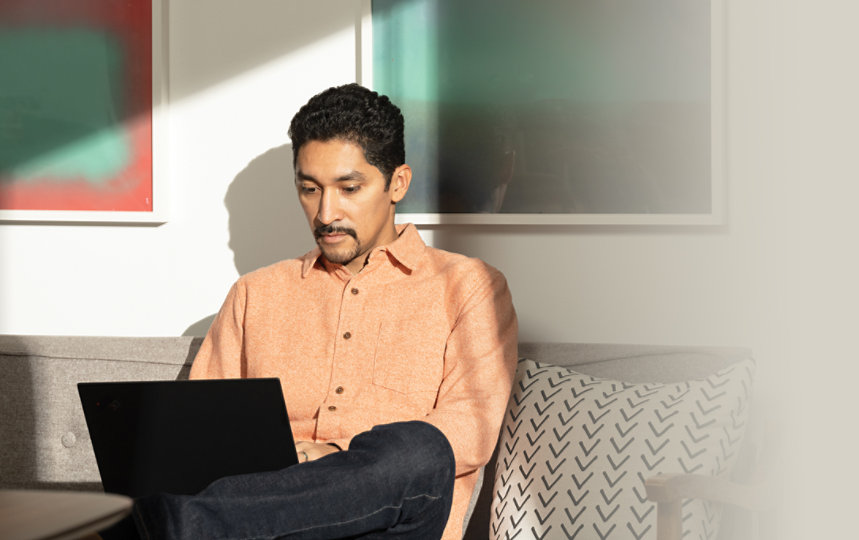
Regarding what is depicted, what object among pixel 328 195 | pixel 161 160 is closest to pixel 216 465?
pixel 328 195

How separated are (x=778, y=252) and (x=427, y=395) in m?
0.86

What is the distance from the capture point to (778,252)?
2.23 meters

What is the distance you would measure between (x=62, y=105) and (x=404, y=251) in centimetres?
107

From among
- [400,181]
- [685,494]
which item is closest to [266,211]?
[400,181]

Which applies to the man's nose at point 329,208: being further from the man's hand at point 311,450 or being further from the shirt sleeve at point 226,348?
the man's hand at point 311,450

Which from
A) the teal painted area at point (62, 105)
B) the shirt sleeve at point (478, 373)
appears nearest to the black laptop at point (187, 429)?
the shirt sleeve at point (478, 373)

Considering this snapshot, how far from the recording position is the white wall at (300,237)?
226 cm

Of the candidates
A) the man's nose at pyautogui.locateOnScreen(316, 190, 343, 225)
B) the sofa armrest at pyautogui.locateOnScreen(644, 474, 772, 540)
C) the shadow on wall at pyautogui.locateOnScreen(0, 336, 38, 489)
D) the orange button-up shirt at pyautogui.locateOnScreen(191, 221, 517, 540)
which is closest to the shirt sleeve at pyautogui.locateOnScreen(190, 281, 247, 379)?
the orange button-up shirt at pyautogui.locateOnScreen(191, 221, 517, 540)

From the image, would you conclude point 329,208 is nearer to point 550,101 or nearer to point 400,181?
point 400,181

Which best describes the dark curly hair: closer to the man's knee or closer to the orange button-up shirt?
the orange button-up shirt

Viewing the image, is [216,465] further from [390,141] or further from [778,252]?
[778,252]

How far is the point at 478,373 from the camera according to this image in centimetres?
198

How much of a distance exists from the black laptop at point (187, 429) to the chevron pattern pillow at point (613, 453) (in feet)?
1.66

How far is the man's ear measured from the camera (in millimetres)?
2211
